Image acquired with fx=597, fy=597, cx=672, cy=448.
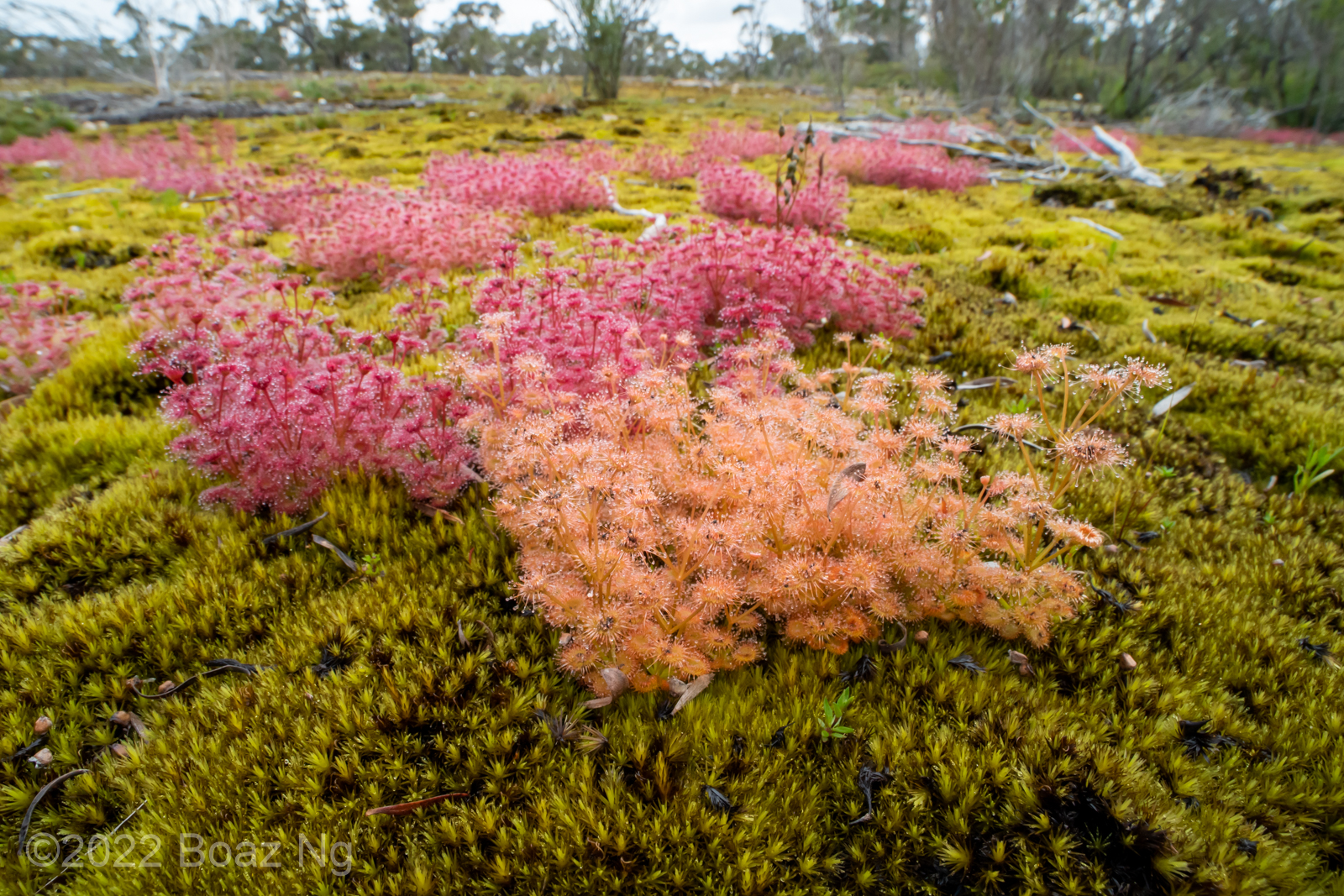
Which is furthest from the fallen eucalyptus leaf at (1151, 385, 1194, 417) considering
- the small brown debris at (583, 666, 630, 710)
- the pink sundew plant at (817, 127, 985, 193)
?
the pink sundew plant at (817, 127, 985, 193)

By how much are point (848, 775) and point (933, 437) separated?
1520 mm

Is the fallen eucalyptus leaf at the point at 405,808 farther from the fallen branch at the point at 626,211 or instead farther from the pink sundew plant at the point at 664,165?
the pink sundew plant at the point at 664,165

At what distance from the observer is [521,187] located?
990 centimetres

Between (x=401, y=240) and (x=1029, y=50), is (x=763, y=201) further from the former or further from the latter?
(x=1029, y=50)

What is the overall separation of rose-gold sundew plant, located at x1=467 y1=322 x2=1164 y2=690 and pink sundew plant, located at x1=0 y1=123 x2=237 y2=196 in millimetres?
14404

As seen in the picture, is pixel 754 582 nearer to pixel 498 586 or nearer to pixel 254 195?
pixel 498 586

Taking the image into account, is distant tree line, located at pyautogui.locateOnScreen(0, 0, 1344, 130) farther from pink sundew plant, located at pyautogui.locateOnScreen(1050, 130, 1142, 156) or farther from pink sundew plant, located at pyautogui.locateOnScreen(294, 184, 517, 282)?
pink sundew plant, located at pyautogui.locateOnScreen(294, 184, 517, 282)

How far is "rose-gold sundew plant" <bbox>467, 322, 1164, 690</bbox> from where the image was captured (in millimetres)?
2439

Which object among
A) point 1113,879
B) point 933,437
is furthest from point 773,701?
point 933,437

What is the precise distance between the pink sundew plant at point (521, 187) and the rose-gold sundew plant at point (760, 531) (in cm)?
798

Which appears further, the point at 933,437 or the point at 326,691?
the point at 933,437

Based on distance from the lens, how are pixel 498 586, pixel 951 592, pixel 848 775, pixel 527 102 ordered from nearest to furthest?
1. pixel 848 775
2. pixel 951 592
3. pixel 498 586
4. pixel 527 102

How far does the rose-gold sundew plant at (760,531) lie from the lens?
2439mm

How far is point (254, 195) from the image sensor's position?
9570 mm
